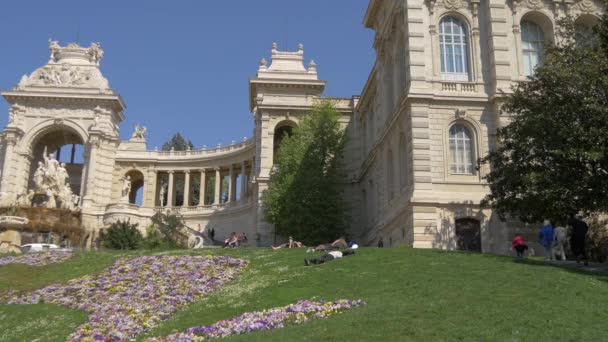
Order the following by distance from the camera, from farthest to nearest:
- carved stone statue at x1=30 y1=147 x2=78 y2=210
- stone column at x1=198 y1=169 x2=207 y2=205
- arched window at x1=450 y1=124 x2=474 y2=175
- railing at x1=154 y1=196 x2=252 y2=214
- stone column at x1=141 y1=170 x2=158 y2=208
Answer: stone column at x1=141 y1=170 x2=158 y2=208, stone column at x1=198 y1=169 x2=207 y2=205, railing at x1=154 y1=196 x2=252 y2=214, carved stone statue at x1=30 y1=147 x2=78 y2=210, arched window at x1=450 y1=124 x2=474 y2=175

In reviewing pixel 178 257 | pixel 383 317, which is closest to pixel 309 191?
pixel 178 257

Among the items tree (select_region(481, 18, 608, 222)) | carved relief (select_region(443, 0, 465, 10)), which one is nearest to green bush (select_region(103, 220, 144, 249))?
carved relief (select_region(443, 0, 465, 10))

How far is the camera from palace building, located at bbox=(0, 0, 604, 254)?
4047 cm

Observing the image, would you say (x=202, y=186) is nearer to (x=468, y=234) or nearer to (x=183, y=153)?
(x=183, y=153)

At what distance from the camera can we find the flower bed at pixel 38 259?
36.5m

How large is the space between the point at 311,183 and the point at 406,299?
3448cm

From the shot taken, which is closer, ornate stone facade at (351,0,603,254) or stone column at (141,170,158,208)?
ornate stone facade at (351,0,603,254)

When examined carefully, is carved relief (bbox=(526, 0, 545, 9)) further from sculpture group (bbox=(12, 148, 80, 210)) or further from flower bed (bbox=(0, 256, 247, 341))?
sculpture group (bbox=(12, 148, 80, 210))

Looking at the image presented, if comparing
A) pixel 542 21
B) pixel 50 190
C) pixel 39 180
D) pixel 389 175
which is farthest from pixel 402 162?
pixel 39 180

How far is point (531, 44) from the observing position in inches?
1729

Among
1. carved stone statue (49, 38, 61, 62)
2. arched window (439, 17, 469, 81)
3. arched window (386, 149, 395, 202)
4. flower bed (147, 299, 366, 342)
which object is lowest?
flower bed (147, 299, 366, 342)

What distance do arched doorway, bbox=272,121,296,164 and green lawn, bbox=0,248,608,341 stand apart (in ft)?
115

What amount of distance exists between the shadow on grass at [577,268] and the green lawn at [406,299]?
220 millimetres

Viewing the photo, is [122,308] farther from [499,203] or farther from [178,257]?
[499,203]
